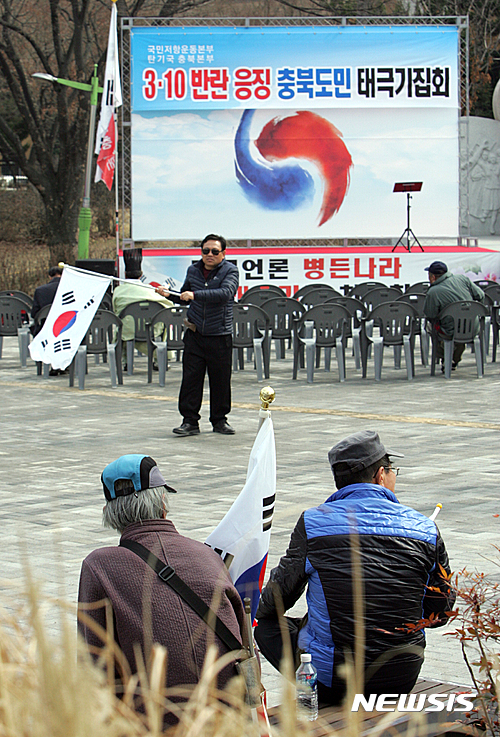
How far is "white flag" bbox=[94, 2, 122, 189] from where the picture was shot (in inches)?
768

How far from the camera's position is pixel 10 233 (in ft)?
115

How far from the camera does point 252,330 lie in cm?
1330

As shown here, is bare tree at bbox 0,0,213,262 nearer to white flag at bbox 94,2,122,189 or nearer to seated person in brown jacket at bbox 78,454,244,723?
white flag at bbox 94,2,122,189

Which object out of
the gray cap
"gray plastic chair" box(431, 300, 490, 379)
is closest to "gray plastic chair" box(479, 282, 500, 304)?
"gray plastic chair" box(431, 300, 490, 379)

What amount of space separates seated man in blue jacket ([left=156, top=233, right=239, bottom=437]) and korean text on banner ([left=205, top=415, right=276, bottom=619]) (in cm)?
614

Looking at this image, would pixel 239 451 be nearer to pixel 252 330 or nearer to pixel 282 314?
pixel 252 330

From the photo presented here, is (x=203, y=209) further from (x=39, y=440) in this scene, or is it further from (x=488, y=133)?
(x=488, y=133)

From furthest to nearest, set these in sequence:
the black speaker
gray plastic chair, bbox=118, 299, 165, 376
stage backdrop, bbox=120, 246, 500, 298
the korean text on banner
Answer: stage backdrop, bbox=120, 246, 500, 298
the black speaker
gray plastic chair, bbox=118, 299, 165, 376
the korean text on banner

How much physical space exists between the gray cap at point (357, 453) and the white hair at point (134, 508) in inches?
26.5

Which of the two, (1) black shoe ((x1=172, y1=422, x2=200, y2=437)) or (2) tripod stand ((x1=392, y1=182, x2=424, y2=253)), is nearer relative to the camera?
(1) black shoe ((x1=172, y1=422, x2=200, y2=437))

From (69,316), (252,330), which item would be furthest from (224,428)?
(252,330)

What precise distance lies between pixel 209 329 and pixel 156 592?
6.93 m

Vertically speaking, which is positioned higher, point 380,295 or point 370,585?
point 380,295

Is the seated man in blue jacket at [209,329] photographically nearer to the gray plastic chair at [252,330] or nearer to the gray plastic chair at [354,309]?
the gray plastic chair at [252,330]
